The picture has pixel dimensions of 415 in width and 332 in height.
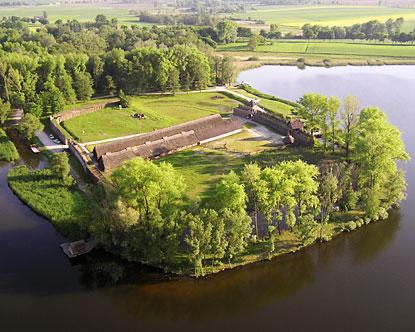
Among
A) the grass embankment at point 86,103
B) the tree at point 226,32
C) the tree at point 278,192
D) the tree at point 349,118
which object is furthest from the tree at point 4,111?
the tree at point 226,32

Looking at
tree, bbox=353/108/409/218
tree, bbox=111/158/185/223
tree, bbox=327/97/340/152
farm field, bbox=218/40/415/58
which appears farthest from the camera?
farm field, bbox=218/40/415/58

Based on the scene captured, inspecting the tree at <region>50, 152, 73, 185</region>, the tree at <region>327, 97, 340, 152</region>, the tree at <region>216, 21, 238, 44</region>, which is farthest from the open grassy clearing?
the tree at <region>216, 21, 238, 44</region>

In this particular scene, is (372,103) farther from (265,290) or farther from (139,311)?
(139,311)

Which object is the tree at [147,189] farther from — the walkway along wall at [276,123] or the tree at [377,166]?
the walkway along wall at [276,123]

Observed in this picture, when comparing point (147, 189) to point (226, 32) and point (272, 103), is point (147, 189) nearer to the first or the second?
point (272, 103)

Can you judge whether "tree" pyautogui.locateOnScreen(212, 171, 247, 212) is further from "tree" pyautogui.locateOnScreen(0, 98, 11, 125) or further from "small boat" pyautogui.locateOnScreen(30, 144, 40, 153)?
"tree" pyautogui.locateOnScreen(0, 98, 11, 125)

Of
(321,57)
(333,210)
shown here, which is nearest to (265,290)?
(333,210)
